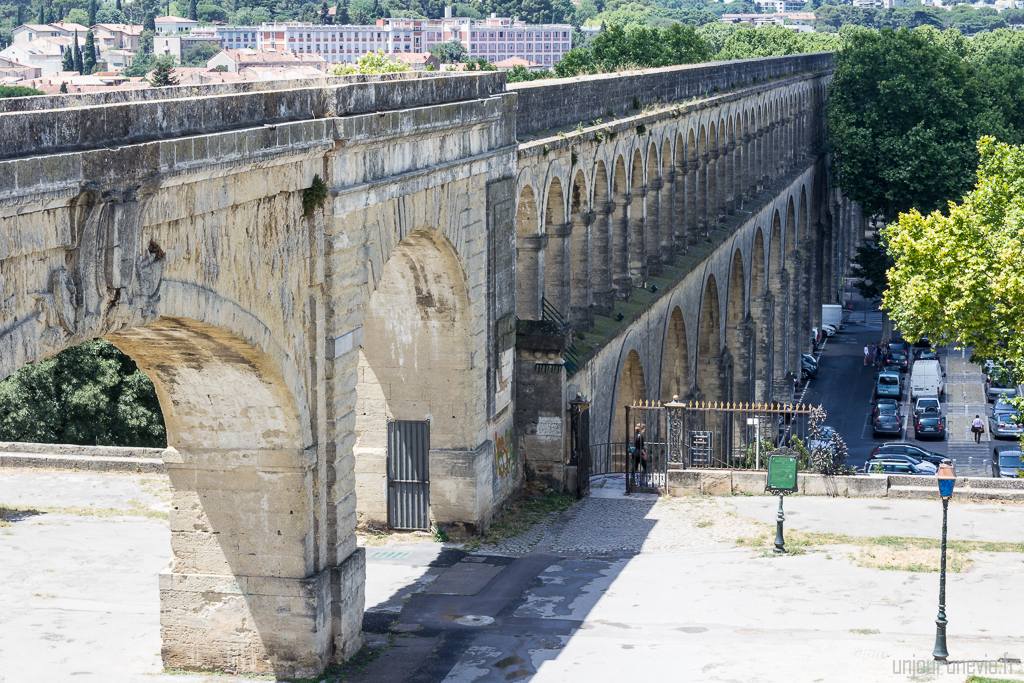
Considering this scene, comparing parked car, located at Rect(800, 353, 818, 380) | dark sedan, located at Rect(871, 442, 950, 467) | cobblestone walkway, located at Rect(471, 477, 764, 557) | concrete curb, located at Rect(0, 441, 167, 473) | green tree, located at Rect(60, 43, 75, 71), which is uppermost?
green tree, located at Rect(60, 43, 75, 71)

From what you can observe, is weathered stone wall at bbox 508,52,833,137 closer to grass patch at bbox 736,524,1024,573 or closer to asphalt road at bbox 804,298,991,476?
grass patch at bbox 736,524,1024,573

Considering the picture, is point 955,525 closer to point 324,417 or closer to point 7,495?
point 324,417

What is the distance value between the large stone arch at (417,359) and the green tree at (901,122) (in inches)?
1576

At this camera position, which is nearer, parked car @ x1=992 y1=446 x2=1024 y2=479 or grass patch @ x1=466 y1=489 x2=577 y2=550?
grass patch @ x1=466 y1=489 x2=577 y2=550

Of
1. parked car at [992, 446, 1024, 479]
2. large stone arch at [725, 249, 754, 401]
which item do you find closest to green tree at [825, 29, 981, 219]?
large stone arch at [725, 249, 754, 401]

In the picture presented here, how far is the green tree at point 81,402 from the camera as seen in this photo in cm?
3222

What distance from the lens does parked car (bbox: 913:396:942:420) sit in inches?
1861

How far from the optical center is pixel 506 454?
2267cm

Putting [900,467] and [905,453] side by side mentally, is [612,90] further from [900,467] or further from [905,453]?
[905,453]

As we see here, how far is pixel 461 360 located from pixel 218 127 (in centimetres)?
790

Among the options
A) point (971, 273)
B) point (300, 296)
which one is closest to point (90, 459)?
point (300, 296)

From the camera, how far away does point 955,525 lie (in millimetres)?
21688

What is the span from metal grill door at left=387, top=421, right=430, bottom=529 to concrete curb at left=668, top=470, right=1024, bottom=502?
5.40 m

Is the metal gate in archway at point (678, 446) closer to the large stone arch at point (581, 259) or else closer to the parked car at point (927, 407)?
the large stone arch at point (581, 259)
